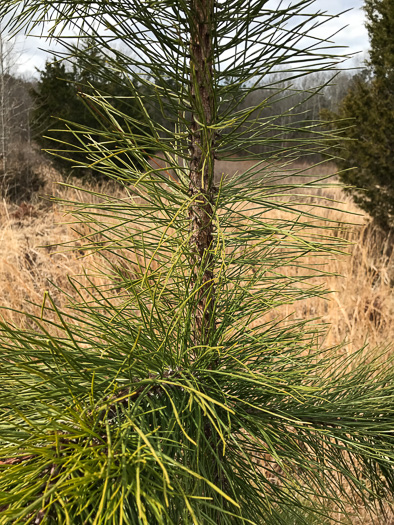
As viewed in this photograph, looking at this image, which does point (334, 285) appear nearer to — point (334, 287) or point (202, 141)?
point (334, 287)

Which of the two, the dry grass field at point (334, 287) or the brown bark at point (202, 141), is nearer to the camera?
the brown bark at point (202, 141)

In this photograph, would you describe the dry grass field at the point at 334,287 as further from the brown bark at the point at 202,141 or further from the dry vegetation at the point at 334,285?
the brown bark at the point at 202,141

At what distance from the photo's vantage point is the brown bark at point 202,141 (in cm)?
52

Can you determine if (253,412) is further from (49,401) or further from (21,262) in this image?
(21,262)

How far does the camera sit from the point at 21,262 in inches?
146

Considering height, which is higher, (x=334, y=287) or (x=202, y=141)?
(x=202, y=141)

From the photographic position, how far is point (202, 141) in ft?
1.88

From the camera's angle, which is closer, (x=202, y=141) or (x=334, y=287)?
(x=202, y=141)

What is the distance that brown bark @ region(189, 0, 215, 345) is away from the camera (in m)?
0.52

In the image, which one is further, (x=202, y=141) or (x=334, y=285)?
(x=334, y=285)

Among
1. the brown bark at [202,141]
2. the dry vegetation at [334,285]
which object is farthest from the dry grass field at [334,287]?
the brown bark at [202,141]

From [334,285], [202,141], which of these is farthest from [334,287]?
[202,141]

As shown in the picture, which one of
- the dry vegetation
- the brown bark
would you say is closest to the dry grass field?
the dry vegetation

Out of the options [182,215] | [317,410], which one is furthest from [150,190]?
[317,410]
